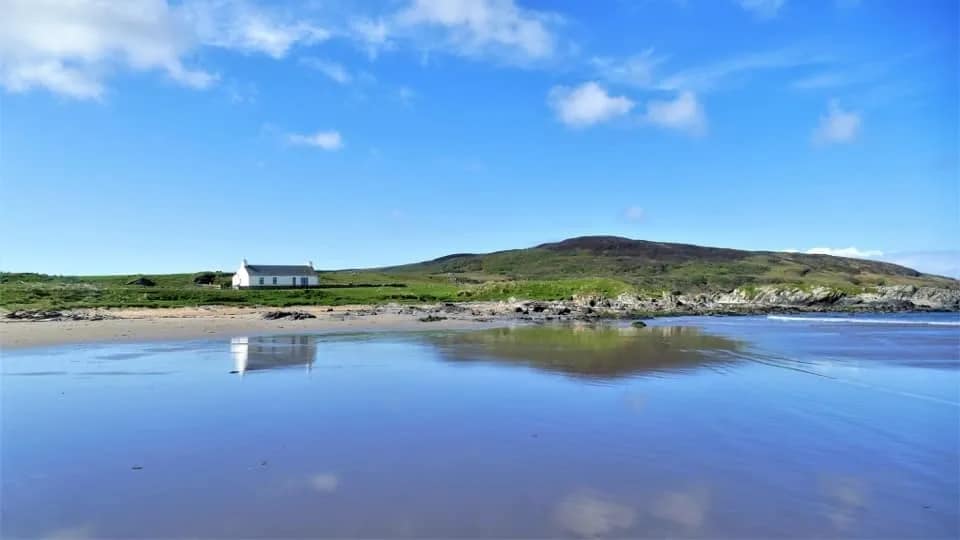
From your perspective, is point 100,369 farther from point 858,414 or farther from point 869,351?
point 869,351

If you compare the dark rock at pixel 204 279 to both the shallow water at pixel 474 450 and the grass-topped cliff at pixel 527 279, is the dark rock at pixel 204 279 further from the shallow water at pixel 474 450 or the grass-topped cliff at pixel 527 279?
the shallow water at pixel 474 450

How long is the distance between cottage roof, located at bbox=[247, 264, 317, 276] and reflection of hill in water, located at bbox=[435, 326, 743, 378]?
4597 cm

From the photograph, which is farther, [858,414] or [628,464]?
[858,414]

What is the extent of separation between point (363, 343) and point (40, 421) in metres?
14.9

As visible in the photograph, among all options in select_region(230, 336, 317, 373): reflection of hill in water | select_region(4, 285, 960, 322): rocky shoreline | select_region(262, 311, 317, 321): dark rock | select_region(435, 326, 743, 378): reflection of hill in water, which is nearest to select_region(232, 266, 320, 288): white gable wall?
select_region(4, 285, 960, 322): rocky shoreline

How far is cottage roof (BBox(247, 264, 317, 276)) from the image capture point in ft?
233

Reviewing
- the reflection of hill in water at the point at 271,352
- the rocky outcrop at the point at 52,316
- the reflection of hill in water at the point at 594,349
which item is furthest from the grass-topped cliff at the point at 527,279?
the reflection of hill in water at the point at 594,349

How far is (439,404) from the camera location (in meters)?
12.5

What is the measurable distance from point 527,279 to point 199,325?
79.4 metres

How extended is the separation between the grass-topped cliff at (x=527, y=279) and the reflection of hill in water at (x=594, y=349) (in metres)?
26.1

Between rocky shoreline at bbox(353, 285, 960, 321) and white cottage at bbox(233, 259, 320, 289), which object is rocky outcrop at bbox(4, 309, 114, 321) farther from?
white cottage at bbox(233, 259, 320, 289)

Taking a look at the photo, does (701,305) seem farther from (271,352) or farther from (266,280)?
(271,352)

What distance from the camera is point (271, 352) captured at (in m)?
21.5

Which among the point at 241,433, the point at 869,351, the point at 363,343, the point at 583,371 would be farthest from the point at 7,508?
the point at 869,351
